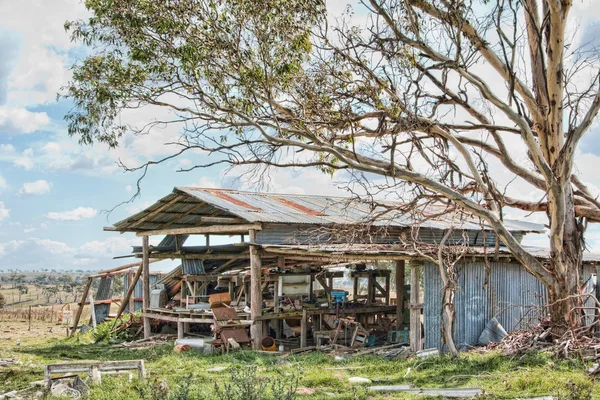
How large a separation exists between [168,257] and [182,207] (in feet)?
8.16

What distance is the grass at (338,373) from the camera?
10.5 m

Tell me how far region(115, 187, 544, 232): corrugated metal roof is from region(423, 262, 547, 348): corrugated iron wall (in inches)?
72.8

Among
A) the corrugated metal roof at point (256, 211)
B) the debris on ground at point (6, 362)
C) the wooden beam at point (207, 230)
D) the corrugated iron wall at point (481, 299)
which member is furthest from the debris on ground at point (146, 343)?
the corrugated iron wall at point (481, 299)

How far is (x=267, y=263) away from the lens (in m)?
19.7

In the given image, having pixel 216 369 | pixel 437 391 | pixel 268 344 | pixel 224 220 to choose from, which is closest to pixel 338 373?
pixel 216 369

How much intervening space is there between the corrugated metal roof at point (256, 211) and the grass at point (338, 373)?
403 centimetres

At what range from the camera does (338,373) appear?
13.0 metres

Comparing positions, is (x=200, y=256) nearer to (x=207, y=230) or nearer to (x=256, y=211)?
(x=207, y=230)

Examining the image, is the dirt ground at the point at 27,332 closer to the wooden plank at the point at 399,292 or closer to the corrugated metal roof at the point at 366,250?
the corrugated metal roof at the point at 366,250

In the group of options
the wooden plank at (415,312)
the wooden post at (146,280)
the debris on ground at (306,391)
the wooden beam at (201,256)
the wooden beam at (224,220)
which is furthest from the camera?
the wooden post at (146,280)

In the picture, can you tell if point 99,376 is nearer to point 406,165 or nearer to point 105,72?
point 105,72

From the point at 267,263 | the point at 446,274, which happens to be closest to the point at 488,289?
the point at 446,274

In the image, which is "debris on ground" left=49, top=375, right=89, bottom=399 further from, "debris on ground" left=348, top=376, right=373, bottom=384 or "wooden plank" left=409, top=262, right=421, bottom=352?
"wooden plank" left=409, top=262, right=421, bottom=352

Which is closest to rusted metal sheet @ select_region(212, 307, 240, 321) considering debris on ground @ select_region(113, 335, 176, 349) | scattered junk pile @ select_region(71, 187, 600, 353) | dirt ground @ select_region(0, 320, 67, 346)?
scattered junk pile @ select_region(71, 187, 600, 353)
